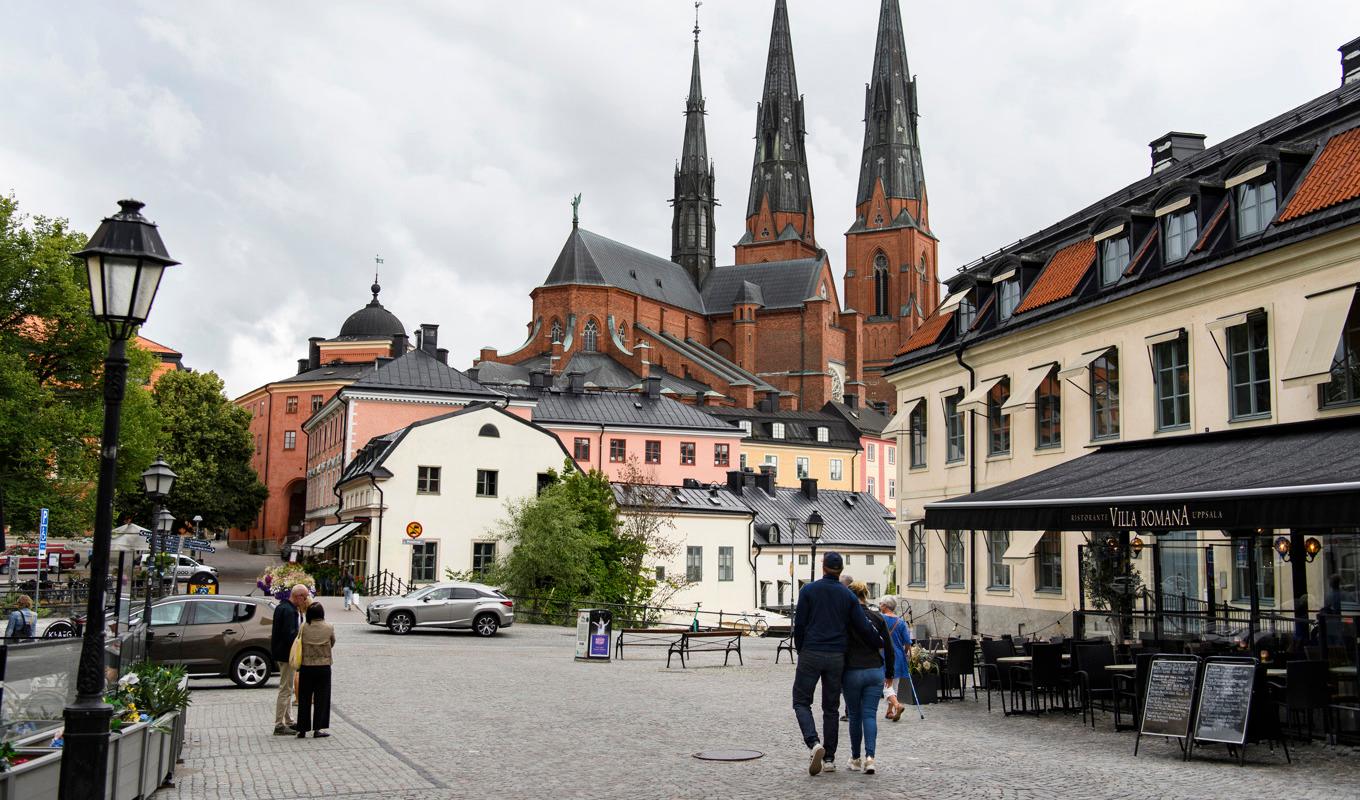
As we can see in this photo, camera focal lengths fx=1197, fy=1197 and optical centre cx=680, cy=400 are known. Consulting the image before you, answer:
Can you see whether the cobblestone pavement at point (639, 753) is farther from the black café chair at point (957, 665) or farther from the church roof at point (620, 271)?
the church roof at point (620, 271)

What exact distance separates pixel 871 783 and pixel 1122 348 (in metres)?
15.2

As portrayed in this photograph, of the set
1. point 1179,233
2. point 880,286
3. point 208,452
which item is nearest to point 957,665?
point 1179,233

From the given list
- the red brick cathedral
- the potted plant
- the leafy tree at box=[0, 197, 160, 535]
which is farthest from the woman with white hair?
the red brick cathedral

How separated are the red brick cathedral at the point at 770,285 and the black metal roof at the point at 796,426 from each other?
2.32 meters

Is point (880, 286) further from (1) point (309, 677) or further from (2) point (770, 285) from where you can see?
(1) point (309, 677)

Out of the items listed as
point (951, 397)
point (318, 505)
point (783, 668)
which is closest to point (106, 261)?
point (783, 668)

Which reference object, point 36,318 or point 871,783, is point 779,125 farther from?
point 871,783

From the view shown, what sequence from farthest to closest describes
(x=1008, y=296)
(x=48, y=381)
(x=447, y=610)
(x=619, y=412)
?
(x=619, y=412) → (x=48, y=381) → (x=447, y=610) → (x=1008, y=296)

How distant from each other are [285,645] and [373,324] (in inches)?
3212

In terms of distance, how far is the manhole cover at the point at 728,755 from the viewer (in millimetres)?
11289

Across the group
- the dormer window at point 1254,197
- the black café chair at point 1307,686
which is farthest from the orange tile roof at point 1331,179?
the black café chair at point 1307,686

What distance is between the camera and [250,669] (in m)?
19.0

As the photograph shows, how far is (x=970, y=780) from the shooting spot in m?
10.1

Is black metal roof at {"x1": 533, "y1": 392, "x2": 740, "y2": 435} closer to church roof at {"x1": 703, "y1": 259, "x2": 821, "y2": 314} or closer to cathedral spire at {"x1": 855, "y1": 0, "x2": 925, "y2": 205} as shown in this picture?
church roof at {"x1": 703, "y1": 259, "x2": 821, "y2": 314}
